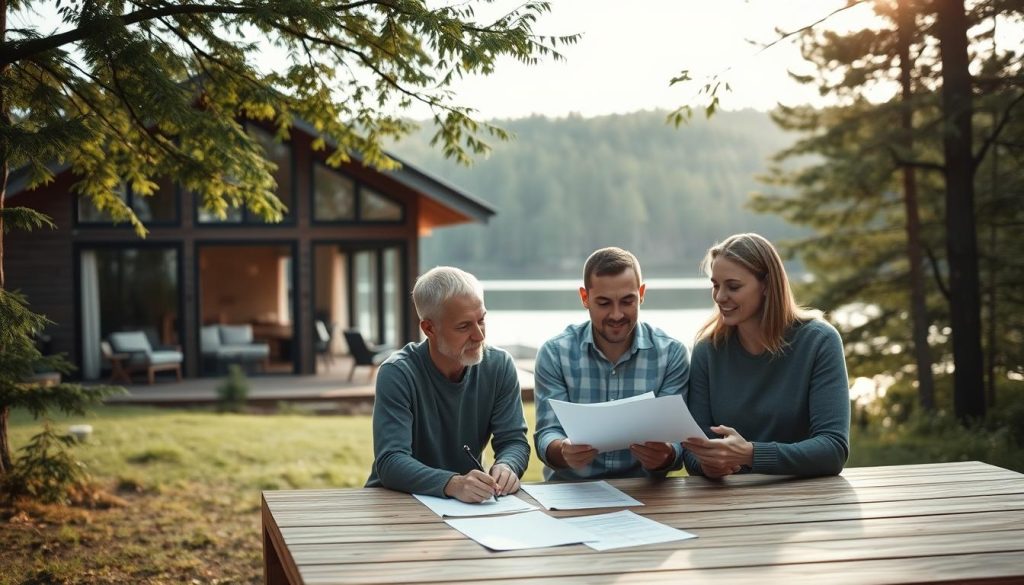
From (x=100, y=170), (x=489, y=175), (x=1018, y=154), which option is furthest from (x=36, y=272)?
(x=489, y=175)

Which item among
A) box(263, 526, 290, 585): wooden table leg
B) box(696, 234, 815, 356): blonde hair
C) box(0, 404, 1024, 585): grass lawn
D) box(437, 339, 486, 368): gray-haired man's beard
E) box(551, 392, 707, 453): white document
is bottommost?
box(0, 404, 1024, 585): grass lawn

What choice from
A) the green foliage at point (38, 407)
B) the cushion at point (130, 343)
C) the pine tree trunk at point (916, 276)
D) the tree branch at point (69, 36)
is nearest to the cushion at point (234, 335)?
the cushion at point (130, 343)

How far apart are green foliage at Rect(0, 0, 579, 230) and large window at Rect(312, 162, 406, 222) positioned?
9118 millimetres

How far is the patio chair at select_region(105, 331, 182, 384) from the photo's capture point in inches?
547

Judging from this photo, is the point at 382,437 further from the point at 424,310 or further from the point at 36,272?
the point at 36,272

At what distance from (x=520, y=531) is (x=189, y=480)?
5038mm

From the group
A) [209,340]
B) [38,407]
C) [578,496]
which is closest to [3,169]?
[38,407]

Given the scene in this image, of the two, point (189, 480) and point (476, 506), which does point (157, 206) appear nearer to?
point (189, 480)

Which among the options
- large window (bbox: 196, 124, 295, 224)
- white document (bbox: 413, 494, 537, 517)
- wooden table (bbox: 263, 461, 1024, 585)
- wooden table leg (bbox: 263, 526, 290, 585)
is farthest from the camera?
large window (bbox: 196, 124, 295, 224)

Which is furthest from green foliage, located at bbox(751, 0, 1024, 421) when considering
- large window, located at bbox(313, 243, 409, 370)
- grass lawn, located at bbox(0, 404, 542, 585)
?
large window, located at bbox(313, 243, 409, 370)

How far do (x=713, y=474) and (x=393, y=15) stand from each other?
9.20 feet

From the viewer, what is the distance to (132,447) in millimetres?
7832

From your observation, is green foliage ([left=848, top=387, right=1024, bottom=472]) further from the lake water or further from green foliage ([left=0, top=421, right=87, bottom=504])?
the lake water

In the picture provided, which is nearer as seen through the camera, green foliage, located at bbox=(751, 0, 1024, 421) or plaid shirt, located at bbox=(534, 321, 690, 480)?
plaid shirt, located at bbox=(534, 321, 690, 480)
